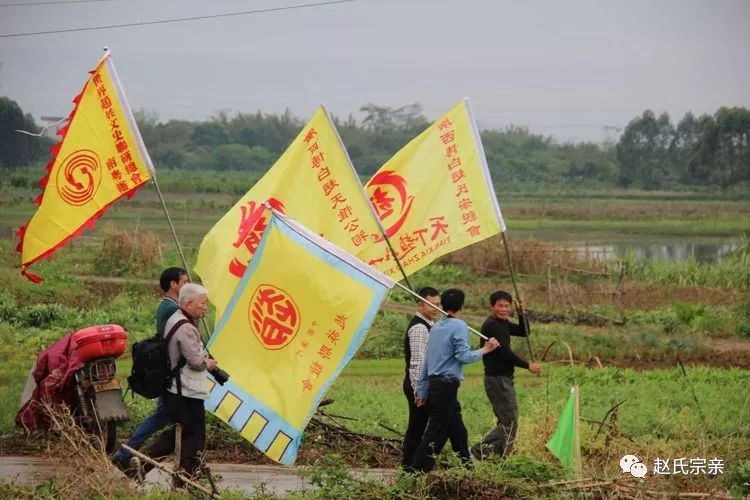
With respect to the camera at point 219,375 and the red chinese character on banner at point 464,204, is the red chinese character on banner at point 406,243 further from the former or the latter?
the camera at point 219,375

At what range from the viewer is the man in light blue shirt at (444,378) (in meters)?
9.65

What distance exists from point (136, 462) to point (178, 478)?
465mm

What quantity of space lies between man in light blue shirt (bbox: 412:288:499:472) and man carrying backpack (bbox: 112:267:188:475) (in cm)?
213

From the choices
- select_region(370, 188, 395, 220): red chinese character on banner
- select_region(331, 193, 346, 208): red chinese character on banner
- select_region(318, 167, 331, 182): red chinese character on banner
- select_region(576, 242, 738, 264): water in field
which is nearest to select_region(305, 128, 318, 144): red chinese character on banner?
select_region(318, 167, 331, 182): red chinese character on banner

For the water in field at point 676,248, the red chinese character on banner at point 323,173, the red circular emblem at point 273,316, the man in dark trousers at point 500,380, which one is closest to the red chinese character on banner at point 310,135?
the red chinese character on banner at point 323,173

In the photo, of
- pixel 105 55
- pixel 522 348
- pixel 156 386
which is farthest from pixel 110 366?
pixel 522 348

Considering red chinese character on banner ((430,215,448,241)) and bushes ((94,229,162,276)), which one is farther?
bushes ((94,229,162,276))

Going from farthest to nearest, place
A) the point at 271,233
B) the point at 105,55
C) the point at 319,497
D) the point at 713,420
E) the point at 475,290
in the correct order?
the point at 475,290
the point at 713,420
the point at 105,55
the point at 271,233
the point at 319,497

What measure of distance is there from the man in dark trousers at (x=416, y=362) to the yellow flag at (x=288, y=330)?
1.23m

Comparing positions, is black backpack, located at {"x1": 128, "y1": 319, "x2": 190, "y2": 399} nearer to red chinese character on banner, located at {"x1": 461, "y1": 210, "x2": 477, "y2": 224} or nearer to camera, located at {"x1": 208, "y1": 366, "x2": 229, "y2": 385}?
camera, located at {"x1": 208, "y1": 366, "x2": 229, "y2": 385}

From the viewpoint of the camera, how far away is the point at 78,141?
36.9 ft

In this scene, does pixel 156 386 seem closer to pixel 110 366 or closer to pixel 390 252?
pixel 110 366

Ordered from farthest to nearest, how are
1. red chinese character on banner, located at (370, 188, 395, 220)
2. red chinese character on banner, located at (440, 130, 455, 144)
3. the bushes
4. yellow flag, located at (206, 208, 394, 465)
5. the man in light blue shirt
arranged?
the bushes → red chinese character on banner, located at (370, 188, 395, 220) → red chinese character on banner, located at (440, 130, 455, 144) → the man in light blue shirt → yellow flag, located at (206, 208, 394, 465)

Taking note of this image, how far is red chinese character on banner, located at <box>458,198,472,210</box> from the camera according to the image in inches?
485
